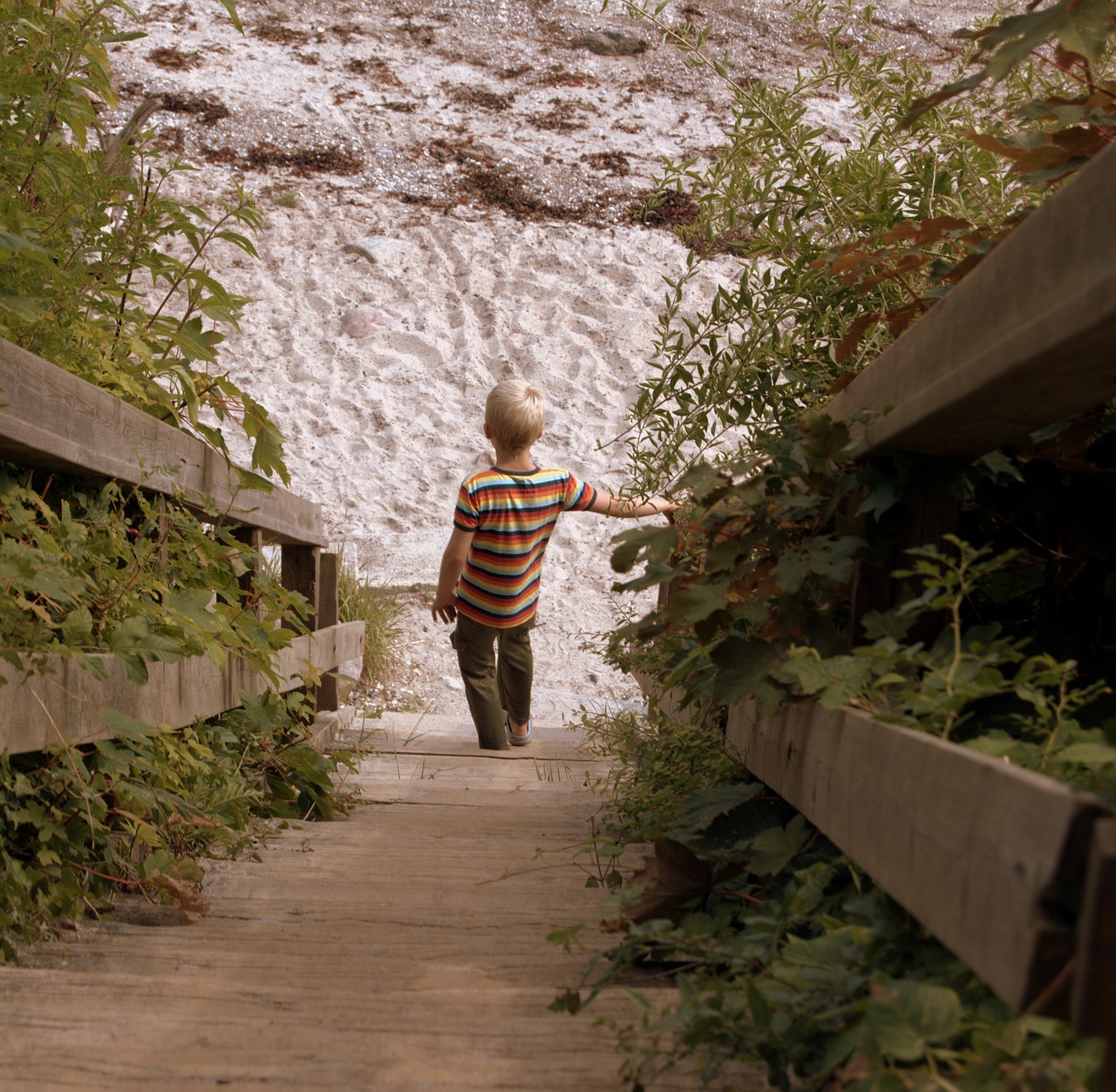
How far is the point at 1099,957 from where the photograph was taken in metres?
0.57

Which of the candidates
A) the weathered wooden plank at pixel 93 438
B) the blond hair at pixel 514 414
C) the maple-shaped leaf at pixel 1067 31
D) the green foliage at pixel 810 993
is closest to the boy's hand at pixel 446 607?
the blond hair at pixel 514 414

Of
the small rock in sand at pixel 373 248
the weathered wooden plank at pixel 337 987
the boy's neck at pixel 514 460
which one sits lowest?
the weathered wooden plank at pixel 337 987

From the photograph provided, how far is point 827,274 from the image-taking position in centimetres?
190

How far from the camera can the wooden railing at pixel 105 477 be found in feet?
4.72

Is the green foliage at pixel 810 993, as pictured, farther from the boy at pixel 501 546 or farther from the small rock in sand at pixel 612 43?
the small rock in sand at pixel 612 43

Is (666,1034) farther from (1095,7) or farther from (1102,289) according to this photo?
(1095,7)

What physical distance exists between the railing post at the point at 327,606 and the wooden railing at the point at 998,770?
295cm

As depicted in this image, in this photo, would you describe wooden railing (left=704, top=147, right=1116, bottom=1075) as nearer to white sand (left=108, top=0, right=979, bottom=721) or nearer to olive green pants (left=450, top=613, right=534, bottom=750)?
olive green pants (left=450, top=613, right=534, bottom=750)

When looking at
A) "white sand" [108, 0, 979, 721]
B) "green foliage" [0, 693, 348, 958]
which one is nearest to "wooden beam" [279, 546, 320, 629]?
"green foliage" [0, 693, 348, 958]

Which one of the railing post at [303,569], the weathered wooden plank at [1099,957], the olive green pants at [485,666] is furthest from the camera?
the olive green pants at [485,666]

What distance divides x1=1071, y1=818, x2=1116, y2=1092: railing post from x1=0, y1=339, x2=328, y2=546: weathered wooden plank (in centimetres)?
132

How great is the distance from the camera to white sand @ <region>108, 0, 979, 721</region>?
8055 millimetres

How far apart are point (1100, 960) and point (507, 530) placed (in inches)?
150

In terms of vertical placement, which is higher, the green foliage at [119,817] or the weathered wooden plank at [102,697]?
the weathered wooden plank at [102,697]
